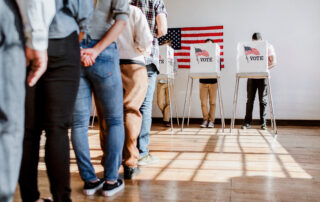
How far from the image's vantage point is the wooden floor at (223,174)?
1.32 meters

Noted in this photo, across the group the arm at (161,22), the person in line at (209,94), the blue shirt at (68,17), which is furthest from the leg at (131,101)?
the person in line at (209,94)

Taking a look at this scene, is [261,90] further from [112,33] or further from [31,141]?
[31,141]

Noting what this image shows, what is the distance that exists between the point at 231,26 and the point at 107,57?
13.1ft

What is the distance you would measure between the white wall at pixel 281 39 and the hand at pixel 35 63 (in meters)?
4.28

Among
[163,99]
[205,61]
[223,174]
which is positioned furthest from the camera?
[163,99]

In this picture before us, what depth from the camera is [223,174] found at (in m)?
1.67

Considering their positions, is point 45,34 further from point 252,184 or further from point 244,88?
point 244,88

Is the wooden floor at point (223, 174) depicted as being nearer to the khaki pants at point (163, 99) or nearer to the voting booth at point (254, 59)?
the voting booth at point (254, 59)

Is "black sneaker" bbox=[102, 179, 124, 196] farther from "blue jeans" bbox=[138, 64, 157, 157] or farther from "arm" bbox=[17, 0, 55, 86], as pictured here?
"arm" bbox=[17, 0, 55, 86]

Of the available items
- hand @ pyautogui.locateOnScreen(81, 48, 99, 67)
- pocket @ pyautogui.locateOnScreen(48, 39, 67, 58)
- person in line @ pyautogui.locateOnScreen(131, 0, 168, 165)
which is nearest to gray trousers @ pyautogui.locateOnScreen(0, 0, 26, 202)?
pocket @ pyautogui.locateOnScreen(48, 39, 67, 58)

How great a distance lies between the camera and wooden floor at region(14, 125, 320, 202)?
132 centimetres

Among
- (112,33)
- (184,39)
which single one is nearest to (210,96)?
(184,39)

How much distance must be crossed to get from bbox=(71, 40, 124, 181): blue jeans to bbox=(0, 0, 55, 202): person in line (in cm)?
48

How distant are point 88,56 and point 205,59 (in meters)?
2.50
